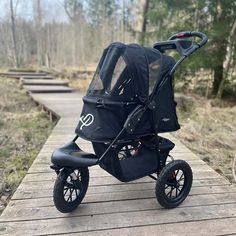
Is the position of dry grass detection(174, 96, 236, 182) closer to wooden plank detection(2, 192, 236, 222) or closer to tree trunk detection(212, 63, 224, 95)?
wooden plank detection(2, 192, 236, 222)

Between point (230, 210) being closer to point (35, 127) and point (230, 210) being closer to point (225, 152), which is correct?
point (225, 152)


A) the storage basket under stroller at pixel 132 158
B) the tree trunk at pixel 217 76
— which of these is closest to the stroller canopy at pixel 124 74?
the storage basket under stroller at pixel 132 158

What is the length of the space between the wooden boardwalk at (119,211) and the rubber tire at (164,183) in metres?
0.05

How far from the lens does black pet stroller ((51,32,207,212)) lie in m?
2.12

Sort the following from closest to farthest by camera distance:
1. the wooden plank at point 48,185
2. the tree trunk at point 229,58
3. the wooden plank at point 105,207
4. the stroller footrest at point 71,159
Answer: the stroller footrest at point 71,159 < the wooden plank at point 105,207 < the wooden plank at point 48,185 < the tree trunk at point 229,58

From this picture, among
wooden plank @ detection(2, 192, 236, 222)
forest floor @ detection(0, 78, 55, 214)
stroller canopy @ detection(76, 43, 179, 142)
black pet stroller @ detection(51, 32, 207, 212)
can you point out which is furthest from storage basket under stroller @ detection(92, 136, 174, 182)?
forest floor @ detection(0, 78, 55, 214)

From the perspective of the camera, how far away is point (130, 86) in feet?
7.10

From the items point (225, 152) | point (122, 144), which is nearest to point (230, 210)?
point (122, 144)

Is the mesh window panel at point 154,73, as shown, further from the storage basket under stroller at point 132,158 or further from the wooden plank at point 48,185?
the wooden plank at point 48,185

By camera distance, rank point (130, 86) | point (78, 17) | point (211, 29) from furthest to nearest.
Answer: point (78, 17) → point (211, 29) → point (130, 86)

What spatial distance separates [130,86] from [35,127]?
3440mm

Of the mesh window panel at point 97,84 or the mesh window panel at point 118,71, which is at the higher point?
the mesh window panel at point 118,71

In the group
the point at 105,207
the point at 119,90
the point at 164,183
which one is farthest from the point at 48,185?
the point at 119,90

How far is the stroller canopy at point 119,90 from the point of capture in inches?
83.6
